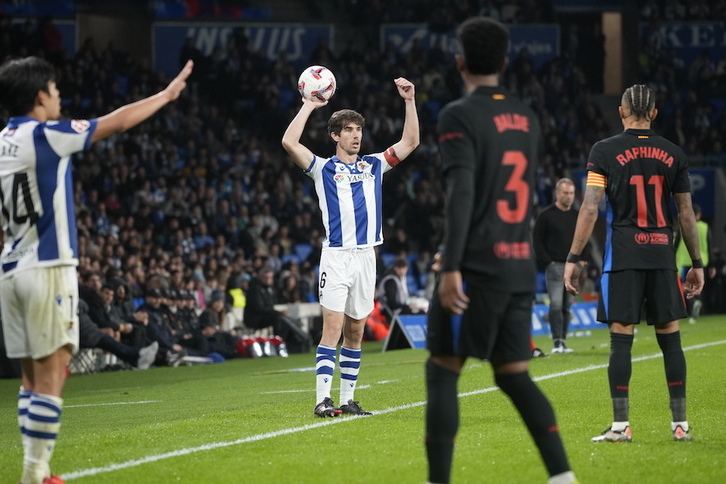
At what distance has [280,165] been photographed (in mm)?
29266

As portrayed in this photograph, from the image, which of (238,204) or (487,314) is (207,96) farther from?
(487,314)

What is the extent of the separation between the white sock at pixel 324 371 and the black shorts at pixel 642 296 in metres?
2.58

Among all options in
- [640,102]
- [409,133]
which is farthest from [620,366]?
[409,133]

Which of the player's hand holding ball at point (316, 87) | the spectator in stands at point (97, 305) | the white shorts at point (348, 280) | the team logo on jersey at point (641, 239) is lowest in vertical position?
the spectator in stands at point (97, 305)

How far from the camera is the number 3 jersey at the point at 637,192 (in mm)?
7309

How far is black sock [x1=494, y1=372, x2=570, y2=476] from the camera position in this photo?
203 inches

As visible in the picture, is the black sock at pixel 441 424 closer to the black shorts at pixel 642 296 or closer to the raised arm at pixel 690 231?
the black shorts at pixel 642 296

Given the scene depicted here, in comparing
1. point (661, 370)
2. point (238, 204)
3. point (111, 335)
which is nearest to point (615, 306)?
point (661, 370)

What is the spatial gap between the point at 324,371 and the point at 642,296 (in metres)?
2.82

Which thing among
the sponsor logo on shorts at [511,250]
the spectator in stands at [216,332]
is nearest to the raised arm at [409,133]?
the sponsor logo on shorts at [511,250]

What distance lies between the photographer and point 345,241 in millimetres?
9172

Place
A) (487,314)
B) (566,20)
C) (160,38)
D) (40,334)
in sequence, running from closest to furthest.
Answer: (487,314) → (40,334) → (160,38) → (566,20)

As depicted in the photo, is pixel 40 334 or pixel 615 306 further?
pixel 615 306

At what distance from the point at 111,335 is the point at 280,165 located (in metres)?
13.2
